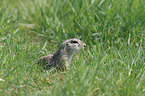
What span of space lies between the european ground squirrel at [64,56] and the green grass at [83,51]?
19 centimetres

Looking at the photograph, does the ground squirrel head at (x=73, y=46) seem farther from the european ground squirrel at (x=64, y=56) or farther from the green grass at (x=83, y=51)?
the green grass at (x=83, y=51)

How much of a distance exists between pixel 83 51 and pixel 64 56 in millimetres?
520

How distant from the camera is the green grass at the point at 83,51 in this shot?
387 centimetres

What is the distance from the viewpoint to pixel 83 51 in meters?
5.33

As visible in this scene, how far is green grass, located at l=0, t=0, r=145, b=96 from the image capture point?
3871 mm

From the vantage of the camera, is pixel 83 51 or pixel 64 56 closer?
pixel 64 56

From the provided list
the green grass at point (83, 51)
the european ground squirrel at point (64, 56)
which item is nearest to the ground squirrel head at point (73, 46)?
the european ground squirrel at point (64, 56)

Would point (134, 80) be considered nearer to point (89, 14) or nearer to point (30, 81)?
point (30, 81)

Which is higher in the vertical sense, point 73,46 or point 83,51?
point 73,46

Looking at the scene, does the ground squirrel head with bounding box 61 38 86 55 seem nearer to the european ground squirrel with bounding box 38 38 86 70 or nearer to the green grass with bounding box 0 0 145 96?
the european ground squirrel with bounding box 38 38 86 70

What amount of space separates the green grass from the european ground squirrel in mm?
194

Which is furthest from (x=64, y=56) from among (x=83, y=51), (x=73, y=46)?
(x=83, y=51)

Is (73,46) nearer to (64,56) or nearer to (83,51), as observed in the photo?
(64,56)

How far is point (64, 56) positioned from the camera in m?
5.02
